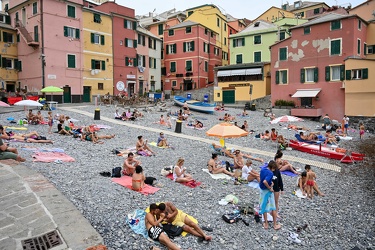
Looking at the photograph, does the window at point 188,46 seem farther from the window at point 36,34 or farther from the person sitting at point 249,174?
the person sitting at point 249,174

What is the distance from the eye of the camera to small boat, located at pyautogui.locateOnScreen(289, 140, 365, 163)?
1856cm

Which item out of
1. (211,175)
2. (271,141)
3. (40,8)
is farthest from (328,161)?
(40,8)

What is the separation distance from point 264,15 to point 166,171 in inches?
2170

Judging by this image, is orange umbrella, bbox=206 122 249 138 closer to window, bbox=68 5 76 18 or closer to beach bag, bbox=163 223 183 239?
beach bag, bbox=163 223 183 239

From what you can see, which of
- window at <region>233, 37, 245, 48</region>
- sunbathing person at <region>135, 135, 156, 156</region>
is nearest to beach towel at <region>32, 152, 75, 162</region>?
sunbathing person at <region>135, 135, 156, 156</region>

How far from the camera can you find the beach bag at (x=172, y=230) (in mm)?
7895

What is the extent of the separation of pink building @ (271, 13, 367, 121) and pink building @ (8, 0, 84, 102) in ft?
88.7

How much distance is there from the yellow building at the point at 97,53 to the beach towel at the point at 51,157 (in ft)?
95.2

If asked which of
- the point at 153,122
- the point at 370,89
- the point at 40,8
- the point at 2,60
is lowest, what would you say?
the point at 153,122

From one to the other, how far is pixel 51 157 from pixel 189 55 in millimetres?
43022

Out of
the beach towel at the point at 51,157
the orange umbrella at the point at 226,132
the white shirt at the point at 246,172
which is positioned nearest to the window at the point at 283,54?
the orange umbrella at the point at 226,132

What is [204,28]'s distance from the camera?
2132 inches

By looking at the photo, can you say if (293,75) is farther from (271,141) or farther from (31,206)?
(31,206)

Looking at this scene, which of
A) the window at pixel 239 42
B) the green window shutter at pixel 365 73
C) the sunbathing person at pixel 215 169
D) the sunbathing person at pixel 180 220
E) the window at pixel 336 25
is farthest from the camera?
the window at pixel 239 42
